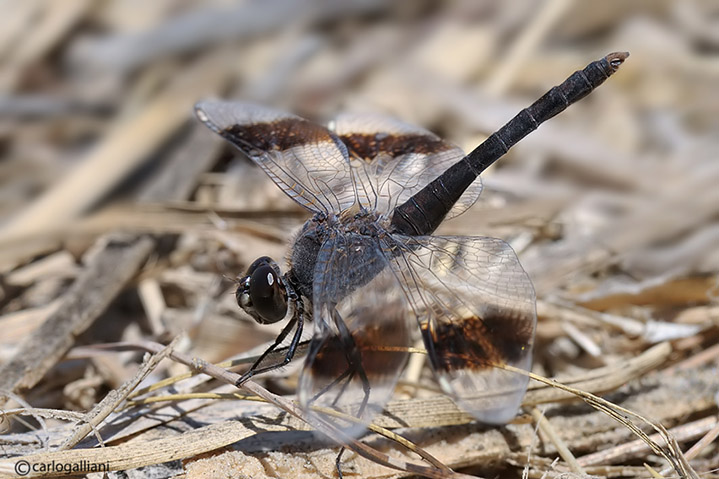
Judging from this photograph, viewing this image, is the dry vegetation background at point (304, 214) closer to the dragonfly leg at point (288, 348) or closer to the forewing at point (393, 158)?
the dragonfly leg at point (288, 348)

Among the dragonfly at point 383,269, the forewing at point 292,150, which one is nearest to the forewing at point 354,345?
the dragonfly at point 383,269

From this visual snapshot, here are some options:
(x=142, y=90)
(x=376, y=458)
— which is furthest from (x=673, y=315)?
(x=142, y=90)

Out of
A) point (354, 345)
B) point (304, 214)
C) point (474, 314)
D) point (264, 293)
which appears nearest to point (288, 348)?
point (264, 293)

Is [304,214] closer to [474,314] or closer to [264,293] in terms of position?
[264,293]

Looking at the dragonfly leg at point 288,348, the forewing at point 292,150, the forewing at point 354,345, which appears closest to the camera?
the forewing at point 354,345

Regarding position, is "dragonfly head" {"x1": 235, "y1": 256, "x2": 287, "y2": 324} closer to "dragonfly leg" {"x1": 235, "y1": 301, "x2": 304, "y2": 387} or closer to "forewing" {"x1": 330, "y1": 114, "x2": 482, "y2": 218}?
"dragonfly leg" {"x1": 235, "y1": 301, "x2": 304, "y2": 387}

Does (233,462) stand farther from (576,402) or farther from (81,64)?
(81,64)
